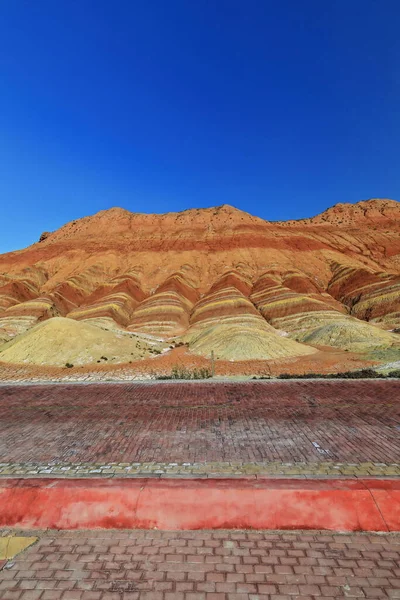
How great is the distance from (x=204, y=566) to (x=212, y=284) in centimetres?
6878

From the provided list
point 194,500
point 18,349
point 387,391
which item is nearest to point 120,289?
point 18,349

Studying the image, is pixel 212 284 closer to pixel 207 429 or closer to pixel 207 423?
pixel 207 423

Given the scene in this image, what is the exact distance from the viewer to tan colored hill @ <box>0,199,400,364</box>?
1345 inches

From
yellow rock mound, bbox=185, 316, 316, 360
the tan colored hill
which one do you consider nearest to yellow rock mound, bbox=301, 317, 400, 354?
the tan colored hill

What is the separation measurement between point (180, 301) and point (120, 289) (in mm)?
13115

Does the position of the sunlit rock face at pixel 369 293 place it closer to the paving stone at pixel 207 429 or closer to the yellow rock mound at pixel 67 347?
the yellow rock mound at pixel 67 347

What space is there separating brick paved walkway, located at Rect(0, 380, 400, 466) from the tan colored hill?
16.8 metres

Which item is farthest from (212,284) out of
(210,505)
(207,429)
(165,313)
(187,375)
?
(210,505)

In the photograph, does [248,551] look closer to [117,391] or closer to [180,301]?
[117,391]

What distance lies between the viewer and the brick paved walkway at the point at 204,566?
4.16 m

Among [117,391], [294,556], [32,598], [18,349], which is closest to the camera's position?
[32,598]

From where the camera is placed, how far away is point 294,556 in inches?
185

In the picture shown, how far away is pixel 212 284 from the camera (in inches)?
2872

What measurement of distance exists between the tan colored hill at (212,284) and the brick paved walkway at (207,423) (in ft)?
55.0
